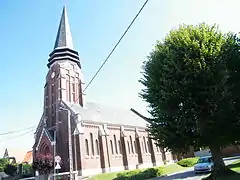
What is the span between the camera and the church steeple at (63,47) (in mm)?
37906

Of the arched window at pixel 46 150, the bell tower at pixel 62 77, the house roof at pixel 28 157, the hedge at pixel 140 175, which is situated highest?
the bell tower at pixel 62 77

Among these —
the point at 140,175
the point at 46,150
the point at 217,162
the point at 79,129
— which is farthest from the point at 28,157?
the point at 217,162

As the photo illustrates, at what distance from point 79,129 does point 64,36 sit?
18930 mm

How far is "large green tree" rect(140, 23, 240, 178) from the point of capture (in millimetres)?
12820

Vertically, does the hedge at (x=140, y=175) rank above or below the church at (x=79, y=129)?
below

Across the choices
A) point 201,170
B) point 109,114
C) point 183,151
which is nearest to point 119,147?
point 109,114

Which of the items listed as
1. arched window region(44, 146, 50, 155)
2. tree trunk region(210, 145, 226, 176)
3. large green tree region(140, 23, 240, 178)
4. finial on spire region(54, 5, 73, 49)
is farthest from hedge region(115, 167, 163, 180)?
finial on spire region(54, 5, 73, 49)

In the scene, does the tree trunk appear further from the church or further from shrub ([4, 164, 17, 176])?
shrub ([4, 164, 17, 176])

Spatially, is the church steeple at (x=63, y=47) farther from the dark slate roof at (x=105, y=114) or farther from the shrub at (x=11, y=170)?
the shrub at (x=11, y=170)

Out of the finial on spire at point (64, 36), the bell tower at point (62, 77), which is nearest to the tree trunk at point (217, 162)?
the bell tower at point (62, 77)

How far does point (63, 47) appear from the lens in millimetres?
38500

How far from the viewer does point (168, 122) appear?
1391 cm

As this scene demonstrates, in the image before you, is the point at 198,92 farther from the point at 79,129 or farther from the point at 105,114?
the point at 105,114

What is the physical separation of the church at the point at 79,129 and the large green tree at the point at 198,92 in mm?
18001
